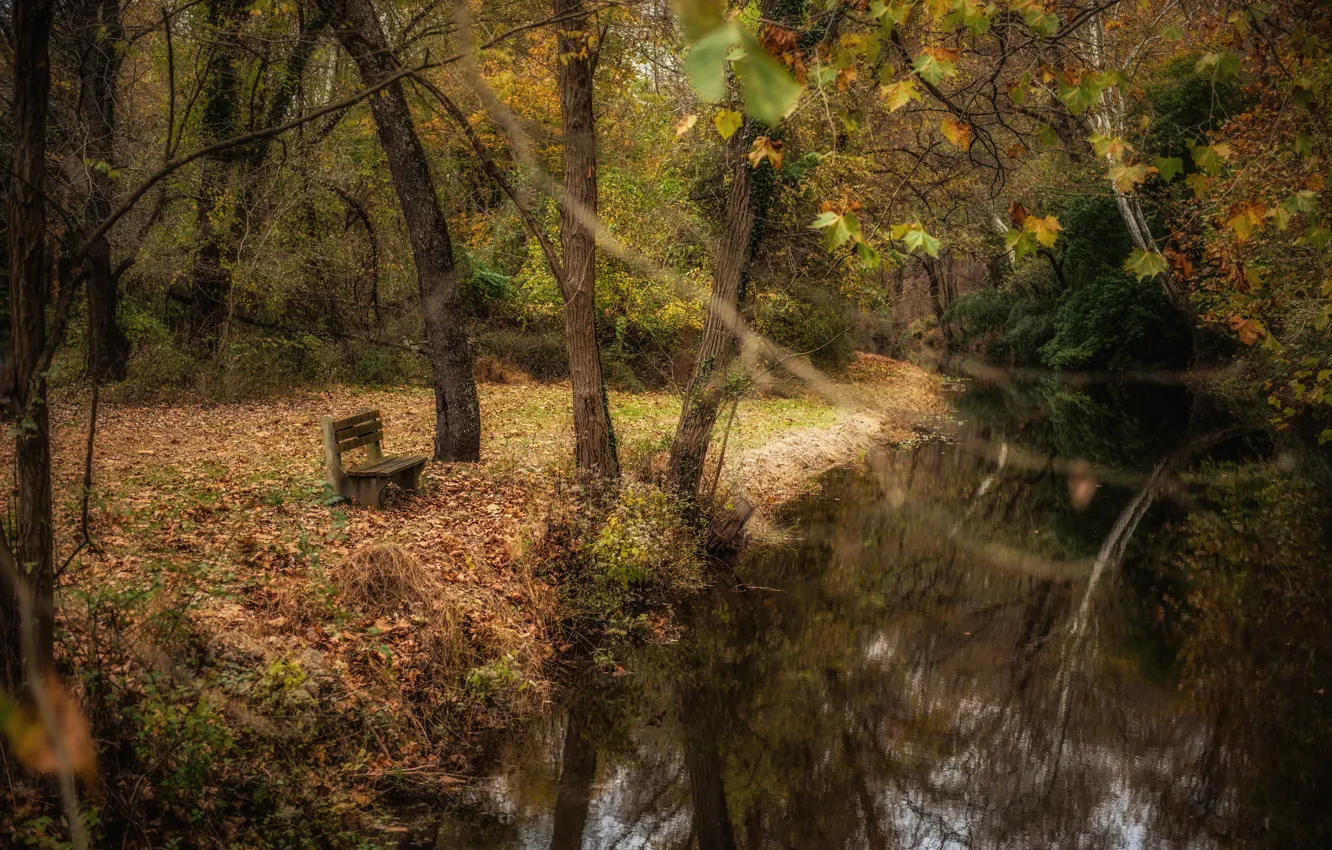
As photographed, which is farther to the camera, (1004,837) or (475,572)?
(475,572)

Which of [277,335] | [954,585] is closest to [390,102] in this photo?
[954,585]

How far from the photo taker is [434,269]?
1078 centimetres

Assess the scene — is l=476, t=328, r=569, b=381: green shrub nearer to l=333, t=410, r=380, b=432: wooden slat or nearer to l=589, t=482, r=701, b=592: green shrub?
l=333, t=410, r=380, b=432: wooden slat

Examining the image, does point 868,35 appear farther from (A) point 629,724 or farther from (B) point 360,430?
(B) point 360,430

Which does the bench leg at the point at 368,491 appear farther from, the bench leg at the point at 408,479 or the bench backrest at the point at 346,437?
the bench leg at the point at 408,479

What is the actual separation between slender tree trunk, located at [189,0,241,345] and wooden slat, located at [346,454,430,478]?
9.65 metres

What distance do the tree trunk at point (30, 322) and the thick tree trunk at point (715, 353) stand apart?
729 centimetres

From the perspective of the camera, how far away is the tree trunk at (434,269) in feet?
34.5

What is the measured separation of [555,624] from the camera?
8.07 m

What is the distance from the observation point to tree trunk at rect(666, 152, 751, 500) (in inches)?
422

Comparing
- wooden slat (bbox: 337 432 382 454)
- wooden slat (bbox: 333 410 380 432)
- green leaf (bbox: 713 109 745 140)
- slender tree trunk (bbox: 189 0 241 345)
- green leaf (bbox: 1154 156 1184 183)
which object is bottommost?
wooden slat (bbox: 337 432 382 454)

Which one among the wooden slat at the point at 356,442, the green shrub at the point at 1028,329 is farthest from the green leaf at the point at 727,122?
the green shrub at the point at 1028,329

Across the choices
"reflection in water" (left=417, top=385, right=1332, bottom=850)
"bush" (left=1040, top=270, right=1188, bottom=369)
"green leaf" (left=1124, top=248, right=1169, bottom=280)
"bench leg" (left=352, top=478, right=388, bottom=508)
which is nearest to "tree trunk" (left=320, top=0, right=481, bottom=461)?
"bench leg" (left=352, top=478, right=388, bottom=508)

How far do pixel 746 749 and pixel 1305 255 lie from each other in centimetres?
1155
